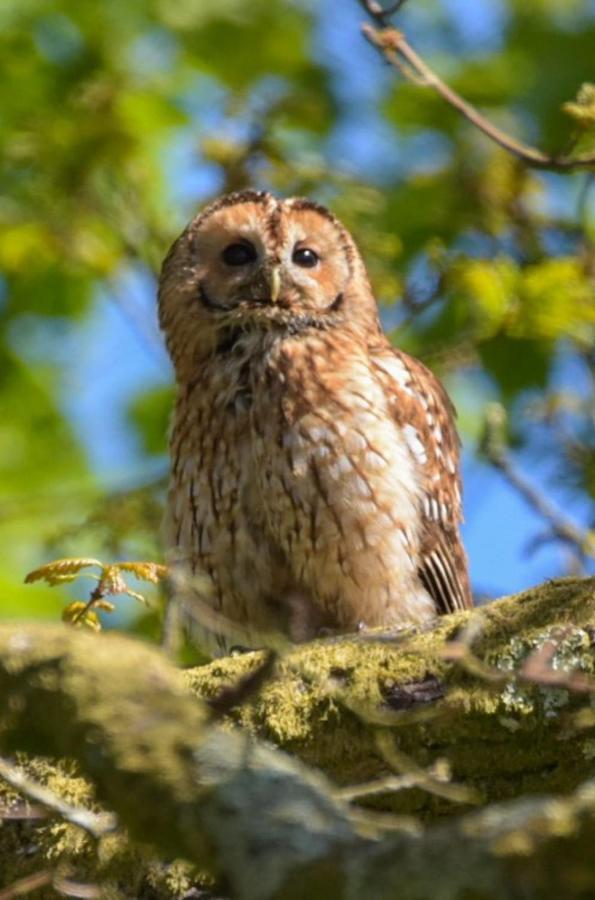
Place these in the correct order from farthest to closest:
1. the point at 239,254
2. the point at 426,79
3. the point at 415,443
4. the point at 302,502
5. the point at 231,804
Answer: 1. the point at 239,254
2. the point at 415,443
3. the point at 302,502
4. the point at 426,79
5. the point at 231,804

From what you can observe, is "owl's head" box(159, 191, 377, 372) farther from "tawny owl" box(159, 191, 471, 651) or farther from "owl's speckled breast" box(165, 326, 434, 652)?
"owl's speckled breast" box(165, 326, 434, 652)

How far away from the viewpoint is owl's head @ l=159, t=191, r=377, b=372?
5449 millimetres

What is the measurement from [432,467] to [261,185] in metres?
1.81

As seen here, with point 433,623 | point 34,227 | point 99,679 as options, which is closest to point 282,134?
point 34,227

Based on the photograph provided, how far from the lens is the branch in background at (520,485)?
5.30 metres

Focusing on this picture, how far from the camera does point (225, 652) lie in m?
5.30

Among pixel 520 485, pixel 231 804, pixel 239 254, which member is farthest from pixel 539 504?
pixel 231 804

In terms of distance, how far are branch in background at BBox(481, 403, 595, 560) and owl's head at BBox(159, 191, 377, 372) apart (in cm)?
58

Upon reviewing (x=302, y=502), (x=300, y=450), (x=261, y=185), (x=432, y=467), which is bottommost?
(x=302, y=502)

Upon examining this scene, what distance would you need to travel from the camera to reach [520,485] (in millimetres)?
5484

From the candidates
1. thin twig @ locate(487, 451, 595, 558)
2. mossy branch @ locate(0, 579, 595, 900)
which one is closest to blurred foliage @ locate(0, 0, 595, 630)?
thin twig @ locate(487, 451, 595, 558)

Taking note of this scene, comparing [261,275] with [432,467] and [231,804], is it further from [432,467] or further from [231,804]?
[231,804]

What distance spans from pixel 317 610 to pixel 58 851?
179 centimetres

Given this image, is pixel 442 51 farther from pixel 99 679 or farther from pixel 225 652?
pixel 99 679
